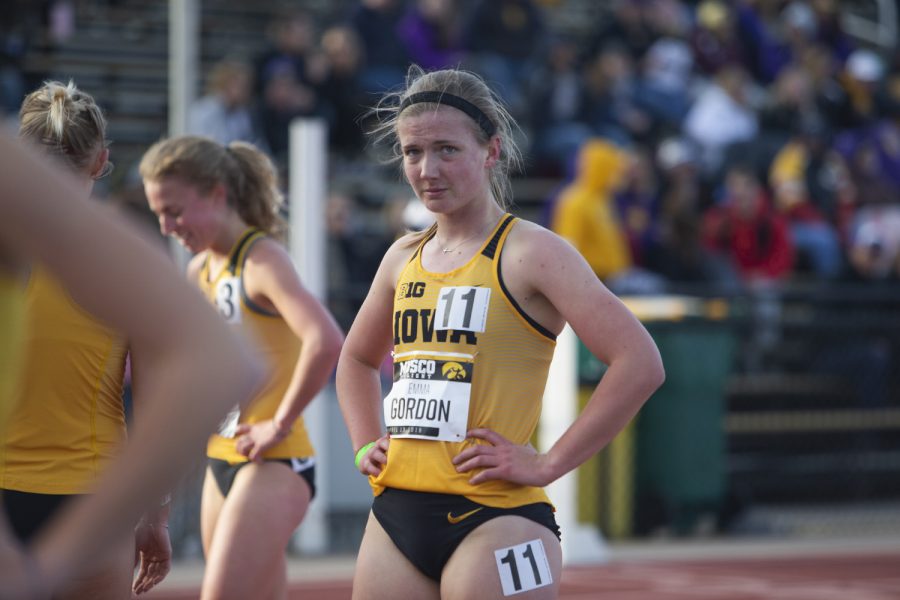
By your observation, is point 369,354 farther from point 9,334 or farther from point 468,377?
point 9,334

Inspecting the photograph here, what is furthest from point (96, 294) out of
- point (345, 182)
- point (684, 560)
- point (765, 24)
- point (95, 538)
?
point (765, 24)

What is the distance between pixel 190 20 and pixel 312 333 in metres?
4.77

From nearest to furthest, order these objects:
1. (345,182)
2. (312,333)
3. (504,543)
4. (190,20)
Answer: (504,543), (312,333), (190,20), (345,182)

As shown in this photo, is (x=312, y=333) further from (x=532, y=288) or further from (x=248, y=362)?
(x=248, y=362)

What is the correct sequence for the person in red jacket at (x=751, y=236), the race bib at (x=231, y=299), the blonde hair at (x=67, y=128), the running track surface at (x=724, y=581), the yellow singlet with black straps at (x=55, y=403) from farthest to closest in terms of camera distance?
1. the person in red jacket at (x=751, y=236)
2. the running track surface at (x=724, y=581)
3. the race bib at (x=231, y=299)
4. the blonde hair at (x=67, y=128)
5. the yellow singlet with black straps at (x=55, y=403)

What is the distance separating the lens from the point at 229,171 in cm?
475

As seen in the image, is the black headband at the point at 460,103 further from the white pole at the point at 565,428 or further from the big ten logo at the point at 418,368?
the white pole at the point at 565,428

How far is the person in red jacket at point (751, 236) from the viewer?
12305mm

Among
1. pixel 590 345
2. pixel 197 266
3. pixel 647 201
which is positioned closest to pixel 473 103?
pixel 590 345

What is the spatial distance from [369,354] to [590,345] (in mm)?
731

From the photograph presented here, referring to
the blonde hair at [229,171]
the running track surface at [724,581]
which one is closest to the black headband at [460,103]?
the blonde hair at [229,171]

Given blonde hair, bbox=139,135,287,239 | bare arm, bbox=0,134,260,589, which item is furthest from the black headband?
bare arm, bbox=0,134,260,589

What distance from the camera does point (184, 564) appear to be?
8.77 meters

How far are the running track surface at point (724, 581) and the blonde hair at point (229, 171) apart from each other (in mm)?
3506
